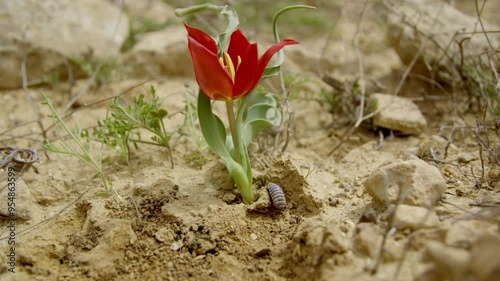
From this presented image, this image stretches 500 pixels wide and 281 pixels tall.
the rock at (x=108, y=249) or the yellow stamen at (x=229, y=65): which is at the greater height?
the yellow stamen at (x=229, y=65)

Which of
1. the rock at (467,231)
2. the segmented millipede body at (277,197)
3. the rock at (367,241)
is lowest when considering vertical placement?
the segmented millipede body at (277,197)

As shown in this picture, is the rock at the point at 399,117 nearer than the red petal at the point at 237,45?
No

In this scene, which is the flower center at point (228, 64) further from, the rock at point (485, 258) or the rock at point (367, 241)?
the rock at point (485, 258)

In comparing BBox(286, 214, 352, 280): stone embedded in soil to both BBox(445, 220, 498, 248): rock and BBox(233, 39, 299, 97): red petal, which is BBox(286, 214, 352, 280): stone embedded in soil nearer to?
BBox(445, 220, 498, 248): rock

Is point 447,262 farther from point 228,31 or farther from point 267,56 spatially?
point 228,31

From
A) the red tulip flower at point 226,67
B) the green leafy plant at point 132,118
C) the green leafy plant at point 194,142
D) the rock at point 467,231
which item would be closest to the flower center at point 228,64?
the red tulip flower at point 226,67

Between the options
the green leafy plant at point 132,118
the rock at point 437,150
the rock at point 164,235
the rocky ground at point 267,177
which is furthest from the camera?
the rock at point 437,150

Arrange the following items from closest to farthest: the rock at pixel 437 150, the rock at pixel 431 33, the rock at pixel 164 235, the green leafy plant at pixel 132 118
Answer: the rock at pixel 164 235 < the green leafy plant at pixel 132 118 < the rock at pixel 437 150 < the rock at pixel 431 33
